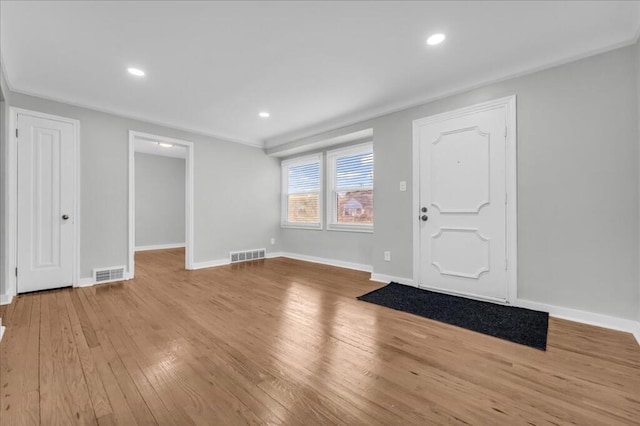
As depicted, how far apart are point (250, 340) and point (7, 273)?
116 inches

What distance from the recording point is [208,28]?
2.16 meters

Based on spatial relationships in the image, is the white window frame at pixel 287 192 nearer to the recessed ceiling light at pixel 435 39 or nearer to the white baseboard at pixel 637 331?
the recessed ceiling light at pixel 435 39

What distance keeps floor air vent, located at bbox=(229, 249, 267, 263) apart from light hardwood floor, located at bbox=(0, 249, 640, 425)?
2.33 metres

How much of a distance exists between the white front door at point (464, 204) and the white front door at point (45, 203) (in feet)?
14.9

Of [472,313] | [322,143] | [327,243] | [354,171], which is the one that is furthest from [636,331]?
[322,143]

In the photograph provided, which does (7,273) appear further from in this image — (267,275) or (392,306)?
(392,306)

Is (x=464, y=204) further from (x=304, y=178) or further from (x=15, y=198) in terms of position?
(x=15, y=198)

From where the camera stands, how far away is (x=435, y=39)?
7.52 ft

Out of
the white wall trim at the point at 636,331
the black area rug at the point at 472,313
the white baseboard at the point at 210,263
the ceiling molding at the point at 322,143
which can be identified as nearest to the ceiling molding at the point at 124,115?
the ceiling molding at the point at 322,143

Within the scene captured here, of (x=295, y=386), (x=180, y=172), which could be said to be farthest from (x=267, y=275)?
(x=180, y=172)

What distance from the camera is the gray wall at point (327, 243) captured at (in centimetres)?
462

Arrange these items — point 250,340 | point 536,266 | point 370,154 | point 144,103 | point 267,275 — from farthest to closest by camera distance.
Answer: point 370,154 → point 267,275 → point 144,103 → point 536,266 → point 250,340

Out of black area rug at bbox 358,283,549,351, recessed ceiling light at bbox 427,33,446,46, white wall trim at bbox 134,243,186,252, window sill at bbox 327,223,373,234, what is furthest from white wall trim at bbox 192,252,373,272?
white wall trim at bbox 134,243,186,252

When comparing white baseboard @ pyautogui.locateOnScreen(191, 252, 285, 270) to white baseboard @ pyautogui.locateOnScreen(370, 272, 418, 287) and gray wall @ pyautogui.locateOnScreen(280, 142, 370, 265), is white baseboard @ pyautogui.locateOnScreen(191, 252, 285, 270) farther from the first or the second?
white baseboard @ pyautogui.locateOnScreen(370, 272, 418, 287)
